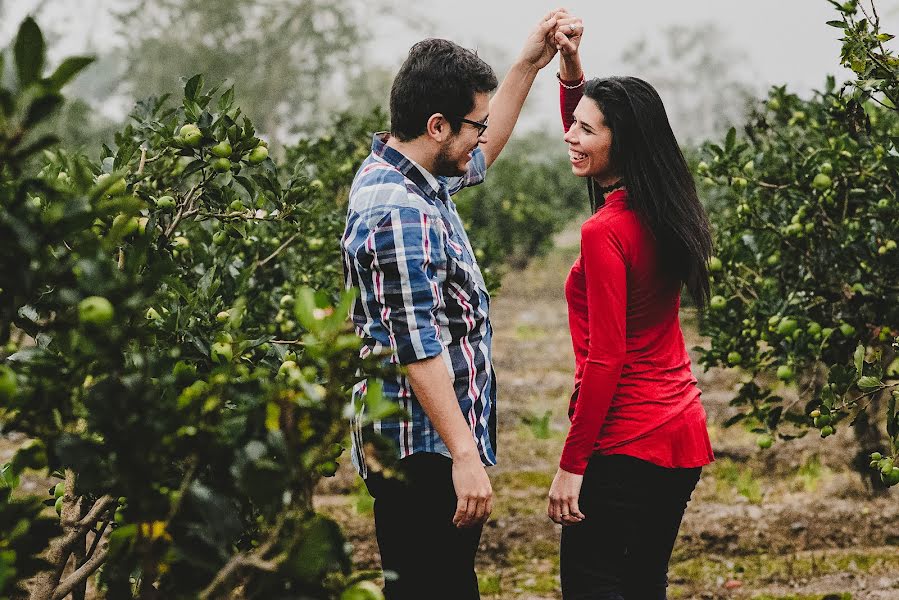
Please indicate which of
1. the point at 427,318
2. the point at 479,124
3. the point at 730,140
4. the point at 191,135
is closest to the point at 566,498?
the point at 427,318

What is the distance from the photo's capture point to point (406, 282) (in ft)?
6.28

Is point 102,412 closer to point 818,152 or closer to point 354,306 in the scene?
point 354,306

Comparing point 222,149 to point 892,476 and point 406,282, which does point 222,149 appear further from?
point 892,476

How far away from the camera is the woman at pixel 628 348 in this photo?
2.11m

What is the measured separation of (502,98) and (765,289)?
1390 mm

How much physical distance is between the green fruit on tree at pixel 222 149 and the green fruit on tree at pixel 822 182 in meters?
2.18

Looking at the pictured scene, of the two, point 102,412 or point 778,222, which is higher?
point 778,222

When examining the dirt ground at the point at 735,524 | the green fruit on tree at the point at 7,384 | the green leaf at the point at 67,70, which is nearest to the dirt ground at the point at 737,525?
the dirt ground at the point at 735,524

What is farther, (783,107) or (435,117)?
(783,107)

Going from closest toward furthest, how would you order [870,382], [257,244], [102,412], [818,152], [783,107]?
1. [102,412]
2. [870,382]
3. [818,152]
4. [257,244]
5. [783,107]

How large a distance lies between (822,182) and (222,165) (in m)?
2.21

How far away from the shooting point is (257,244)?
3.65 meters

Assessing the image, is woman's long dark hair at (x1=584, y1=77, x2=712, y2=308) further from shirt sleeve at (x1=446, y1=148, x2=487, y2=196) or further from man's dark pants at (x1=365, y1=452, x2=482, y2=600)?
man's dark pants at (x1=365, y1=452, x2=482, y2=600)

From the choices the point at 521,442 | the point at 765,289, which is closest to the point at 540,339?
the point at 521,442
